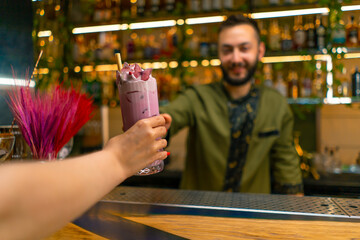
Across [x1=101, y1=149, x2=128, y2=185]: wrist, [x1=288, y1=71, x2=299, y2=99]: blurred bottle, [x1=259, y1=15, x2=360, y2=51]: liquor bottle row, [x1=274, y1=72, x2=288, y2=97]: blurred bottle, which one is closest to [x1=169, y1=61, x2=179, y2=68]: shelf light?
[x1=259, y1=15, x2=360, y2=51]: liquor bottle row

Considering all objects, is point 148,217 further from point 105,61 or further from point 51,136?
point 105,61

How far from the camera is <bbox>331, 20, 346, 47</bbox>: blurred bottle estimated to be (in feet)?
8.73

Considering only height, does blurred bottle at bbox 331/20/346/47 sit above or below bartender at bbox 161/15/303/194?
above

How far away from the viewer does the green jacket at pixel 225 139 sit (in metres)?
1.82

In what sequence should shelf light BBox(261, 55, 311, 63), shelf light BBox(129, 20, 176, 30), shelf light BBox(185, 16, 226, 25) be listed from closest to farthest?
shelf light BBox(261, 55, 311, 63)
shelf light BBox(185, 16, 226, 25)
shelf light BBox(129, 20, 176, 30)

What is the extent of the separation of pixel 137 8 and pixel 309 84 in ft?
6.33

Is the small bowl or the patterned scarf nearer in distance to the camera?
the small bowl

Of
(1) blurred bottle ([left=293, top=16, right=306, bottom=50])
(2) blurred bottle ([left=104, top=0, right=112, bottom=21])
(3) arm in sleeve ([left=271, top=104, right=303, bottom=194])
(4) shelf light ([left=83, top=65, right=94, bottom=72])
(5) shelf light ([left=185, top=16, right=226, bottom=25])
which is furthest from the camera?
(4) shelf light ([left=83, top=65, right=94, bottom=72])

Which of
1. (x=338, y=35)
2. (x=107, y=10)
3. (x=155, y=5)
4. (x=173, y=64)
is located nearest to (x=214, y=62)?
(x=173, y=64)

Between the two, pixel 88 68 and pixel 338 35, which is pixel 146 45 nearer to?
pixel 88 68

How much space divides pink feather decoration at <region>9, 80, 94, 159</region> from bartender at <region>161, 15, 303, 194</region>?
86 centimetres

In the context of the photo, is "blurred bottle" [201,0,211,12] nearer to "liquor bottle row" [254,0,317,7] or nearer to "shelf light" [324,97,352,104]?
"liquor bottle row" [254,0,317,7]

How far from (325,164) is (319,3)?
1.38 metres

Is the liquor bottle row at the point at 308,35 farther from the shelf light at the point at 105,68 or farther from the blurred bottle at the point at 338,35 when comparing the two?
the shelf light at the point at 105,68
